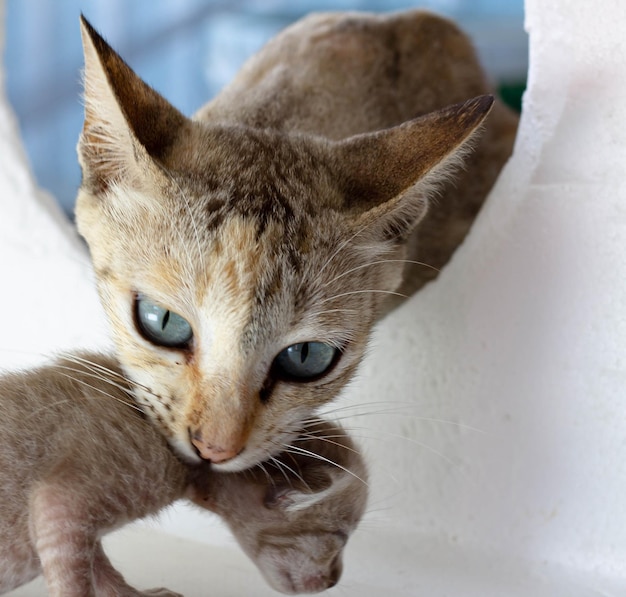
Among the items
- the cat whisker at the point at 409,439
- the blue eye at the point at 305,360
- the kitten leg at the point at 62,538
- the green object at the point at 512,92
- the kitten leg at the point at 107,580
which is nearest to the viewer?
the kitten leg at the point at 62,538

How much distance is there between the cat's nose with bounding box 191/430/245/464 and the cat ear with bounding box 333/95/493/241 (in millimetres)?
396

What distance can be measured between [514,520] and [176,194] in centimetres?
92

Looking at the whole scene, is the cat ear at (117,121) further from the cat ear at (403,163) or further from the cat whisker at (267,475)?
the cat whisker at (267,475)

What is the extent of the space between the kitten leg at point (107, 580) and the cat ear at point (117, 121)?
571mm

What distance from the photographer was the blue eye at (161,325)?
1.26 meters

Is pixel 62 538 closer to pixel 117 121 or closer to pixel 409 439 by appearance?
pixel 117 121

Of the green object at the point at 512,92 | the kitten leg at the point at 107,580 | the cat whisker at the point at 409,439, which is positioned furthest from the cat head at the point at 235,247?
the green object at the point at 512,92

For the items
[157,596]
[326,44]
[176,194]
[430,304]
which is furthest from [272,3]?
[157,596]

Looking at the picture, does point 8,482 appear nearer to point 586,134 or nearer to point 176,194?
point 176,194

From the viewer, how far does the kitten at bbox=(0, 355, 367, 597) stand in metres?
1.09

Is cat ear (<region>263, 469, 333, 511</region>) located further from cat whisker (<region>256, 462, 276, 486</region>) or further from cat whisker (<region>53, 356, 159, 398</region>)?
cat whisker (<region>53, 356, 159, 398</region>)

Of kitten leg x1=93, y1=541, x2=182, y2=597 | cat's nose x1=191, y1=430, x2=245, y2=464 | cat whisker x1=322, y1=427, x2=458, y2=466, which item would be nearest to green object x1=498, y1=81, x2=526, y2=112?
cat whisker x1=322, y1=427, x2=458, y2=466

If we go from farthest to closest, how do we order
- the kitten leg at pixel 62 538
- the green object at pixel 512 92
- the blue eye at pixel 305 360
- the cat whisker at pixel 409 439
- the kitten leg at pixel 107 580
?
1. the green object at pixel 512 92
2. the cat whisker at pixel 409 439
3. the blue eye at pixel 305 360
4. the kitten leg at pixel 107 580
5. the kitten leg at pixel 62 538

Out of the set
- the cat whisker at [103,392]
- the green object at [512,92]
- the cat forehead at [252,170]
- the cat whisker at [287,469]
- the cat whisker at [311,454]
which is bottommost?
the cat whisker at [287,469]
